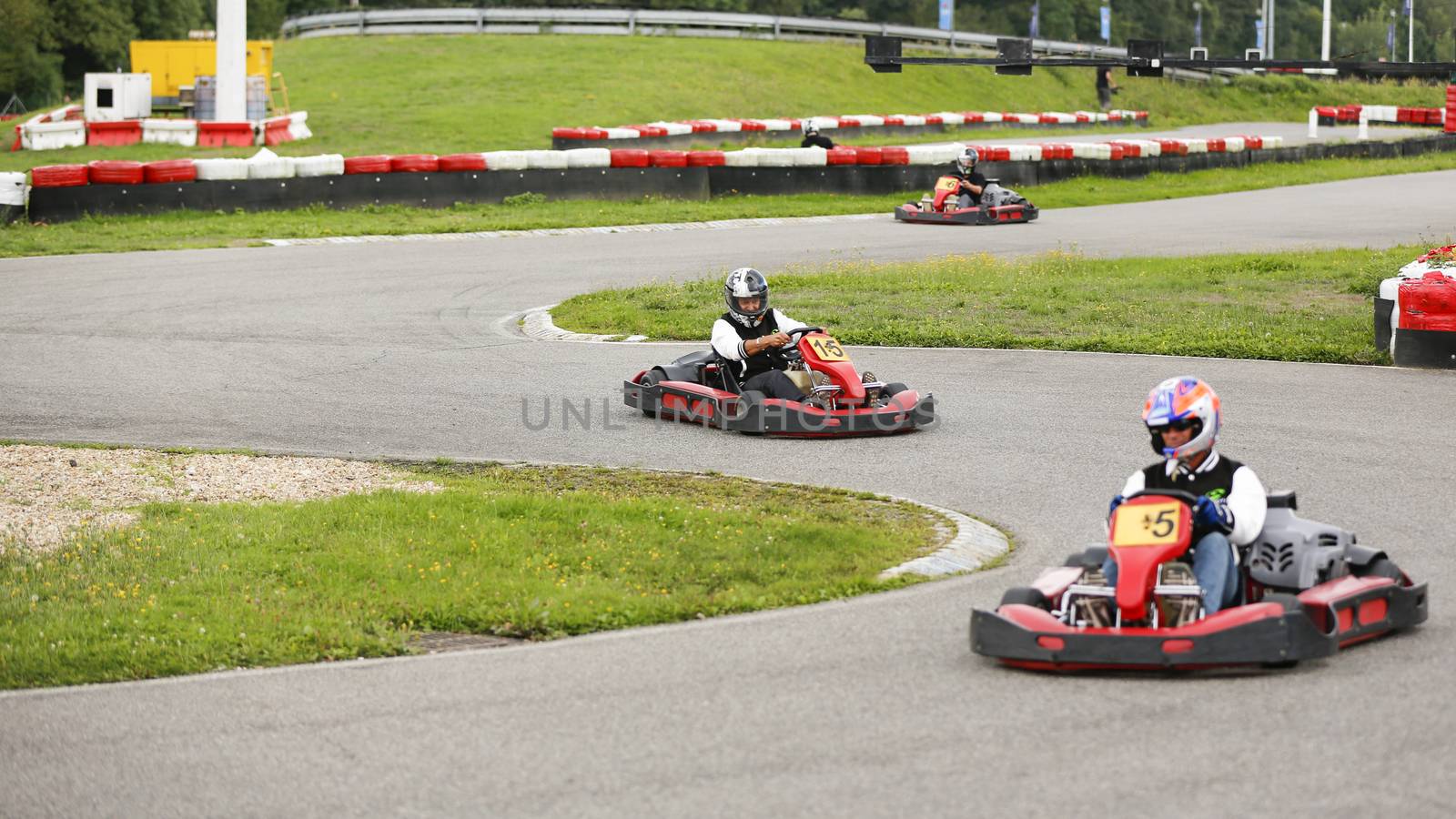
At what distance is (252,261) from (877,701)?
14758 millimetres

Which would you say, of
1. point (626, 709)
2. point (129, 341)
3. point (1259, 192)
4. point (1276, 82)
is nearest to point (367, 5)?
point (1276, 82)

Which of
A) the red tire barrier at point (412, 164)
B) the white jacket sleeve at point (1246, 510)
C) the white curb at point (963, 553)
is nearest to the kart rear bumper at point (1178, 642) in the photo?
the white jacket sleeve at point (1246, 510)

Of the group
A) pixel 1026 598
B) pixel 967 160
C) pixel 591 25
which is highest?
pixel 591 25

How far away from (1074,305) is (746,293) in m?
5.64

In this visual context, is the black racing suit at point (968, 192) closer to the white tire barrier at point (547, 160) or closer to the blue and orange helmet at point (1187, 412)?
the white tire barrier at point (547, 160)

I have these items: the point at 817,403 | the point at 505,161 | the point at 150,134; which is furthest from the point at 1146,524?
the point at 150,134

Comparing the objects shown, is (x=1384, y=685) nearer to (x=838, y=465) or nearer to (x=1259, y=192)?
(x=838, y=465)

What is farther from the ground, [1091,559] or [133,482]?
[1091,559]

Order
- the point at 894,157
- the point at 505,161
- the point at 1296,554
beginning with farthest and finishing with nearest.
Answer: the point at 894,157 < the point at 505,161 < the point at 1296,554

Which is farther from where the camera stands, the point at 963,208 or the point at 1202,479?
the point at 963,208

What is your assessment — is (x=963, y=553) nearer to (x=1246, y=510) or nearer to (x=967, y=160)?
(x=1246, y=510)

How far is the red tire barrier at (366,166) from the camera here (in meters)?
23.6

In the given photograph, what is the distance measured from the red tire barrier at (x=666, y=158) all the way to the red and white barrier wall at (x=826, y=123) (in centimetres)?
349

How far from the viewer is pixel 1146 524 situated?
20.5 feet
